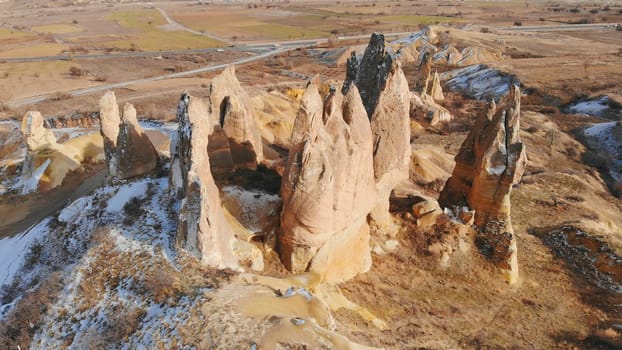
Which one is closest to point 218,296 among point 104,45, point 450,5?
point 104,45

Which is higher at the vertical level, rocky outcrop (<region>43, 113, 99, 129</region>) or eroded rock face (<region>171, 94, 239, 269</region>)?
eroded rock face (<region>171, 94, 239, 269</region>)

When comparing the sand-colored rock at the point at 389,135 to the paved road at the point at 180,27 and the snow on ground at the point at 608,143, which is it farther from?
the paved road at the point at 180,27

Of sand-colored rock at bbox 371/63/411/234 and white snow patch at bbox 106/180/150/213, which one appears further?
white snow patch at bbox 106/180/150/213

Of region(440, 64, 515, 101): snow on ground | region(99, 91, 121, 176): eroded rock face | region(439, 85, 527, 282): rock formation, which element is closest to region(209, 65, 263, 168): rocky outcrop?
region(99, 91, 121, 176): eroded rock face

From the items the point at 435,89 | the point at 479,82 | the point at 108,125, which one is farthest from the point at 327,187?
the point at 479,82

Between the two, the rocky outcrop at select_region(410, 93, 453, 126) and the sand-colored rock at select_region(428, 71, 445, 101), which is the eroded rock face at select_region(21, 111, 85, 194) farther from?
the sand-colored rock at select_region(428, 71, 445, 101)

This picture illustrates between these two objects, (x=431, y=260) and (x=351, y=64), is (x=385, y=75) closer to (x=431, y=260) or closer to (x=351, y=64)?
(x=351, y=64)
